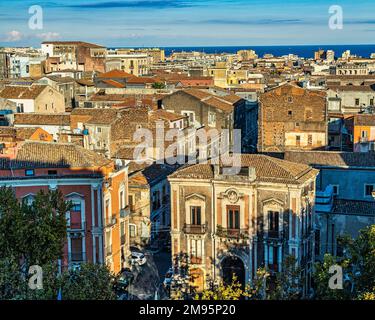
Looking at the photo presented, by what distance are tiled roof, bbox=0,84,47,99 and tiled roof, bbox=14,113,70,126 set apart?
4.50m

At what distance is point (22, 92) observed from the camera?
36.8 meters

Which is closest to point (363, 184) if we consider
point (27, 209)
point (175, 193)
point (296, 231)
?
point (296, 231)

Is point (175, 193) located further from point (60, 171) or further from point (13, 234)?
→ point (13, 234)

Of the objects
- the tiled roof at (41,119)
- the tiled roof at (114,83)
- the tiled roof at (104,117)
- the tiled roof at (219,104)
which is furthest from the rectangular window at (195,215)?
the tiled roof at (114,83)

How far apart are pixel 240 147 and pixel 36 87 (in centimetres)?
1354

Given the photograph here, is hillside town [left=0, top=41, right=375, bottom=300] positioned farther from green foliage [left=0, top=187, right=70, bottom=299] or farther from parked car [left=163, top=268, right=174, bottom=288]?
green foliage [left=0, top=187, right=70, bottom=299]

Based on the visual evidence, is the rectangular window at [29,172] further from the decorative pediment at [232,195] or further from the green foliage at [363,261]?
the green foliage at [363,261]

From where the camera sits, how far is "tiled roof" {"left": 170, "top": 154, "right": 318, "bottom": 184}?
57.2ft

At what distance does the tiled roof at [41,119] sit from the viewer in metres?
31.2

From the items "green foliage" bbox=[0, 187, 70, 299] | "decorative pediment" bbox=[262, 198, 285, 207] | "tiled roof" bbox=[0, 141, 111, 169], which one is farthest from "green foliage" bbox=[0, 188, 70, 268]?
"decorative pediment" bbox=[262, 198, 285, 207]

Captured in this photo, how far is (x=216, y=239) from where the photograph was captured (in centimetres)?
1816

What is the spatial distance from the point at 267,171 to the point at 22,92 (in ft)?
76.2

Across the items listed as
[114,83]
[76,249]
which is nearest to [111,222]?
[76,249]

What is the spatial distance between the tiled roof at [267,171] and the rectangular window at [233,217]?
3.68ft
